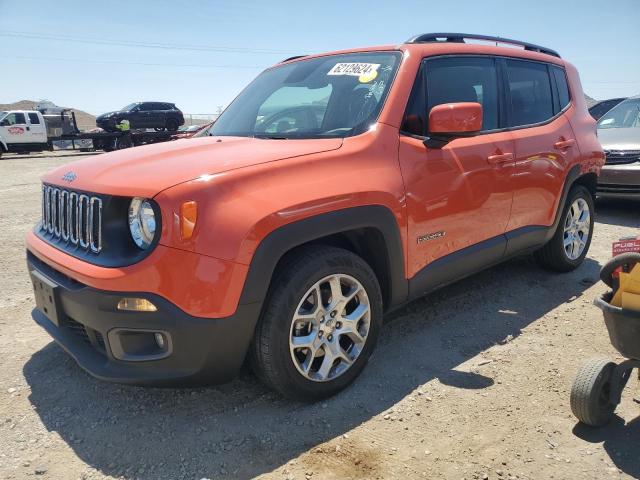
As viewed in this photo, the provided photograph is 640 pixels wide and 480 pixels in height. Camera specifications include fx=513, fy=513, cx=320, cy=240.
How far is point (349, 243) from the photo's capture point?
2.95m

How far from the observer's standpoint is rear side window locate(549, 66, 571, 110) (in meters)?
4.53

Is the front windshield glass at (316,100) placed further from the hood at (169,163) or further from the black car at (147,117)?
the black car at (147,117)

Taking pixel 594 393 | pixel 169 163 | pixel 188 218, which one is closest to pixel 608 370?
Result: pixel 594 393

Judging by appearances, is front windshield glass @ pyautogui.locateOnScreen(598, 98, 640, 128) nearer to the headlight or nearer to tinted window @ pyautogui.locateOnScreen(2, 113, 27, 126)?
the headlight

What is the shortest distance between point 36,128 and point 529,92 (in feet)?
81.8

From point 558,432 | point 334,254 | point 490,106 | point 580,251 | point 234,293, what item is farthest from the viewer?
→ point 580,251

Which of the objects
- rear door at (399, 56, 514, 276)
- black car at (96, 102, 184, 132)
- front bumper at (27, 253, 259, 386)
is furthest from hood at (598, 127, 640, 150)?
A: black car at (96, 102, 184, 132)

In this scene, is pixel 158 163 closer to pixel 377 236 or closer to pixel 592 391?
pixel 377 236

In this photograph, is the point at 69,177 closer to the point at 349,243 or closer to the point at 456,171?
the point at 349,243

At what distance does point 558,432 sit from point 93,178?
8.50 feet

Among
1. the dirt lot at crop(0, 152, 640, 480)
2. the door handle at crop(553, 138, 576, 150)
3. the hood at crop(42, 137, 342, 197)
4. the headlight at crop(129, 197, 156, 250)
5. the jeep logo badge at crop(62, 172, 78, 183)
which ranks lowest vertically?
the dirt lot at crop(0, 152, 640, 480)

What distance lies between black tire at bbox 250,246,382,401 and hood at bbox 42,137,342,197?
53 centimetres

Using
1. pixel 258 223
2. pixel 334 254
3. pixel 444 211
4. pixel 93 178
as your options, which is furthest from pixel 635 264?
pixel 93 178

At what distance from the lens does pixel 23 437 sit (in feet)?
8.16
